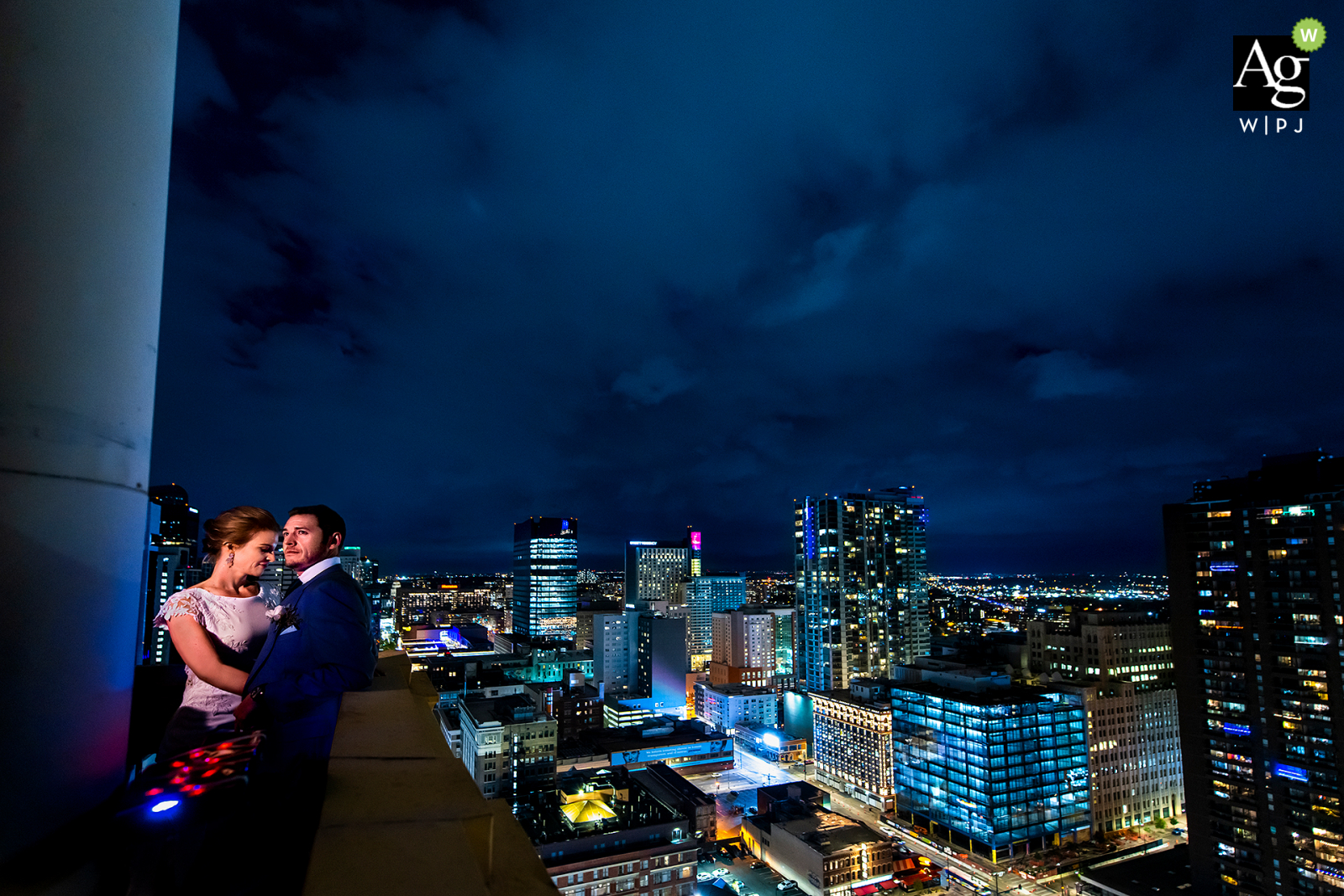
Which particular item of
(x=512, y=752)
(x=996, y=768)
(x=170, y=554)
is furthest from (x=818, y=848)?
(x=170, y=554)

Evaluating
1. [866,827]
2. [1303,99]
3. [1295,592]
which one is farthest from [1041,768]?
[1303,99]

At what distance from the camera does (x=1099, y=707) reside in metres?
45.5

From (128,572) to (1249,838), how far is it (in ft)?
151

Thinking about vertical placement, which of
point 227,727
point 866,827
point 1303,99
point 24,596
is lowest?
point 866,827

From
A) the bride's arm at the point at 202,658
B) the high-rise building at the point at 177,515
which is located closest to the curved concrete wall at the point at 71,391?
the bride's arm at the point at 202,658

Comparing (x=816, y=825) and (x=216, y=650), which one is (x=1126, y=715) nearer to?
(x=816, y=825)

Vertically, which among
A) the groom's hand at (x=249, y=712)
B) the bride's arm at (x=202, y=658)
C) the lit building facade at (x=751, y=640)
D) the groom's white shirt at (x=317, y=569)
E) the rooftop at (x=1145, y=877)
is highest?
the groom's white shirt at (x=317, y=569)

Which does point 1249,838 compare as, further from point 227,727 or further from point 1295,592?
point 227,727

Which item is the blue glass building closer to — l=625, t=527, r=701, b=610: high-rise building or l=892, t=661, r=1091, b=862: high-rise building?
l=892, t=661, r=1091, b=862: high-rise building

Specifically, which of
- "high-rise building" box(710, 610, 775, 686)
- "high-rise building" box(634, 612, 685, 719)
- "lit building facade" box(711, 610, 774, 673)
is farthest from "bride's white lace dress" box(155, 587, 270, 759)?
"lit building facade" box(711, 610, 774, 673)

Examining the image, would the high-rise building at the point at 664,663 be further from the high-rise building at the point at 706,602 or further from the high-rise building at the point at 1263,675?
the high-rise building at the point at 1263,675

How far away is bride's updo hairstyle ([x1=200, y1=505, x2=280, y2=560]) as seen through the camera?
338 centimetres

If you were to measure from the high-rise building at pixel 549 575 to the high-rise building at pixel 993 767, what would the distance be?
70.6 meters

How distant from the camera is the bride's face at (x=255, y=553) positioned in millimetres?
3396
